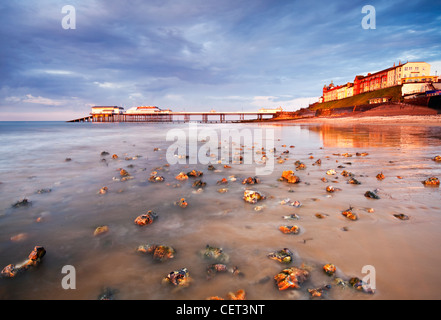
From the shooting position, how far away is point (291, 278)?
2.28m

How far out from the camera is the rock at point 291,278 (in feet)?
7.32

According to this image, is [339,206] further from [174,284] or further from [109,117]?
[109,117]

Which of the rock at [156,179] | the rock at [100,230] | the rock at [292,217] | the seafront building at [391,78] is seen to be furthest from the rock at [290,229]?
the seafront building at [391,78]

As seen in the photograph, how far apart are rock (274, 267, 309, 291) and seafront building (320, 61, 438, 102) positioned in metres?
100

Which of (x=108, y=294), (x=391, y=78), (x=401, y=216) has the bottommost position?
(x=108, y=294)

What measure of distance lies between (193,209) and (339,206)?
2.90m

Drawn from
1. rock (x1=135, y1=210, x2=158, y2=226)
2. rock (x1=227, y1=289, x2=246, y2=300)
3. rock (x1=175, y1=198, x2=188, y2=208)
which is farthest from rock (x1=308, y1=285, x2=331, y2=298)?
rock (x1=175, y1=198, x2=188, y2=208)

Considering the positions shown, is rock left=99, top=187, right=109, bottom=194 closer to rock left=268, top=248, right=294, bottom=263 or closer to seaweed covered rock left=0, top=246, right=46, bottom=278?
seaweed covered rock left=0, top=246, right=46, bottom=278

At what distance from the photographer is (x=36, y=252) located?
270 centimetres

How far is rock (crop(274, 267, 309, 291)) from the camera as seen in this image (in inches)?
87.8

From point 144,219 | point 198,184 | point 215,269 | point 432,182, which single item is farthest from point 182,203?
point 432,182

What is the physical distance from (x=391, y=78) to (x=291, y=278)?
11746 cm

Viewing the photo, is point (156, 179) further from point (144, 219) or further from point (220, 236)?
point (220, 236)

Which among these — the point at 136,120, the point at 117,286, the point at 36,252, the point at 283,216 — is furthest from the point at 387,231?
the point at 136,120
